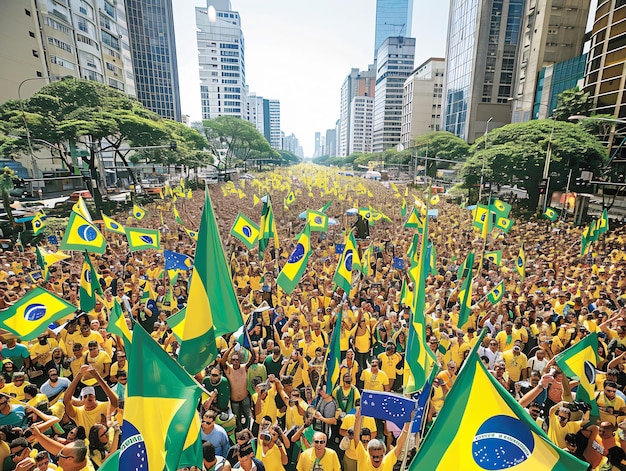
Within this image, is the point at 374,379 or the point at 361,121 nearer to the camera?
the point at 374,379

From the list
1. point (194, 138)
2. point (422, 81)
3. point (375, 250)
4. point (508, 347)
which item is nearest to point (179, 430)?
point (508, 347)

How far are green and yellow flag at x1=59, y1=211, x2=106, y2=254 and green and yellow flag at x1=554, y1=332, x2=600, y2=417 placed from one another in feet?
32.9

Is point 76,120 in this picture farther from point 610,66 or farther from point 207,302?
point 610,66

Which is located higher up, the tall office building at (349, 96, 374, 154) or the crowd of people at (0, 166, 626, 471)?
the tall office building at (349, 96, 374, 154)

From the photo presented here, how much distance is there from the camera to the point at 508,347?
22.9ft

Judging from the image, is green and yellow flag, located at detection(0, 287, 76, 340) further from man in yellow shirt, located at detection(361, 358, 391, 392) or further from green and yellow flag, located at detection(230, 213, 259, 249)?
man in yellow shirt, located at detection(361, 358, 391, 392)

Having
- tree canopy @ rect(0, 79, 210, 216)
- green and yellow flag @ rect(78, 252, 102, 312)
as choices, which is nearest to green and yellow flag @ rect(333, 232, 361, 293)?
green and yellow flag @ rect(78, 252, 102, 312)

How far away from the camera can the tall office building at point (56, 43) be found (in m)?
38.9

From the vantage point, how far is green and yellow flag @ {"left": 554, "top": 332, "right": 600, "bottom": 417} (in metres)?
4.83

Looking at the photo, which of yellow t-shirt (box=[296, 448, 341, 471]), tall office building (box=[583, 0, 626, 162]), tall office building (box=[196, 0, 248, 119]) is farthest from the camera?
tall office building (box=[196, 0, 248, 119])

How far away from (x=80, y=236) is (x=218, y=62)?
13402 centimetres

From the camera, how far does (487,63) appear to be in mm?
62688

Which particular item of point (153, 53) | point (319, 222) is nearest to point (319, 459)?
point (319, 222)

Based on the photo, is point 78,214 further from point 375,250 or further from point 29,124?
point 29,124
